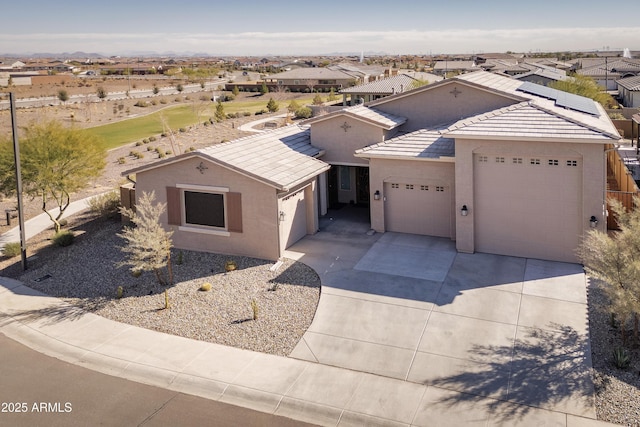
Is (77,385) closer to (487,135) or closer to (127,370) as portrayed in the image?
(127,370)

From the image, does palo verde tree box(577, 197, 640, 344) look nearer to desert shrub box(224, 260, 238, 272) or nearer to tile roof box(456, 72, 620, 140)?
tile roof box(456, 72, 620, 140)

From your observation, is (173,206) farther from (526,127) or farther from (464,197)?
(526,127)

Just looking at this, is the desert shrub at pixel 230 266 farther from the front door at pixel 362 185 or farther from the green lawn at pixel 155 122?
the green lawn at pixel 155 122

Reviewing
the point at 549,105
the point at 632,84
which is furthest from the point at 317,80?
the point at 549,105

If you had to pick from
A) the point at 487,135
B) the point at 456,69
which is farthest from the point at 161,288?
the point at 456,69

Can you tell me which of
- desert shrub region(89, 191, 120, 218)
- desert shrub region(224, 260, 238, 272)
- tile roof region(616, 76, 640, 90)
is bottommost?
desert shrub region(224, 260, 238, 272)

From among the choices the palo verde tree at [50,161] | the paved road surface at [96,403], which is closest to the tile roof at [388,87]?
the palo verde tree at [50,161]

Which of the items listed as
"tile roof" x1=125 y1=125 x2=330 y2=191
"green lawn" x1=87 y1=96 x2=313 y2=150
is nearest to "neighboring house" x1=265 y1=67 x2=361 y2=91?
"green lawn" x1=87 y1=96 x2=313 y2=150
